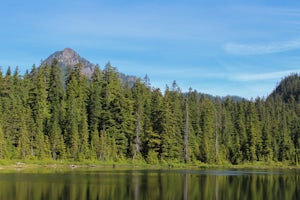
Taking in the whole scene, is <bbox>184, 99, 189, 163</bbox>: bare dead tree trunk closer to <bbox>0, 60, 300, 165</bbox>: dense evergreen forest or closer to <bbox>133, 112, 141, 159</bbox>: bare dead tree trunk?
<bbox>0, 60, 300, 165</bbox>: dense evergreen forest

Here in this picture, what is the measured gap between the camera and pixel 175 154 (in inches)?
4168

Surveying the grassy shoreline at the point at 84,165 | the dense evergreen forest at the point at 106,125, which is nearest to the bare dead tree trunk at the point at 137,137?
the dense evergreen forest at the point at 106,125

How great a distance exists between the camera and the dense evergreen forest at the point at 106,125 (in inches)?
3637

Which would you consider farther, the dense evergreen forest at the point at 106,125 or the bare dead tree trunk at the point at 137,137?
the bare dead tree trunk at the point at 137,137

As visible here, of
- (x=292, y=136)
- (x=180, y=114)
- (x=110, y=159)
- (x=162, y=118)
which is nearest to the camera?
(x=110, y=159)

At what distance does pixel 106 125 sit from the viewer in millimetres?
106188

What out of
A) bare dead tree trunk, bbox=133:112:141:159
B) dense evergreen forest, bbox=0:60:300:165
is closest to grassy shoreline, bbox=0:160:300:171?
dense evergreen forest, bbox=0:60:300:165

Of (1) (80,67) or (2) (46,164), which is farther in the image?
(1) (80,67)

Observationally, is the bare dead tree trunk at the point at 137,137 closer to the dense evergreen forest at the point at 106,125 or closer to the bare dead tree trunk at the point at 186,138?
the dense evergreen forest at the point at 106,125

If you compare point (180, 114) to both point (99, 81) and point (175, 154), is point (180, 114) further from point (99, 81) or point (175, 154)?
point (99, 81)

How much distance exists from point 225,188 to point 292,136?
11374 cm

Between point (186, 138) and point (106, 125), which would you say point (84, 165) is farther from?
point (186, 138)

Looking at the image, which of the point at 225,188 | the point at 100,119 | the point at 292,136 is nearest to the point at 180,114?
the point at 100,119

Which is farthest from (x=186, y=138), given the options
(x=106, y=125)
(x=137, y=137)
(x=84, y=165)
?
(x=84, y=165)
